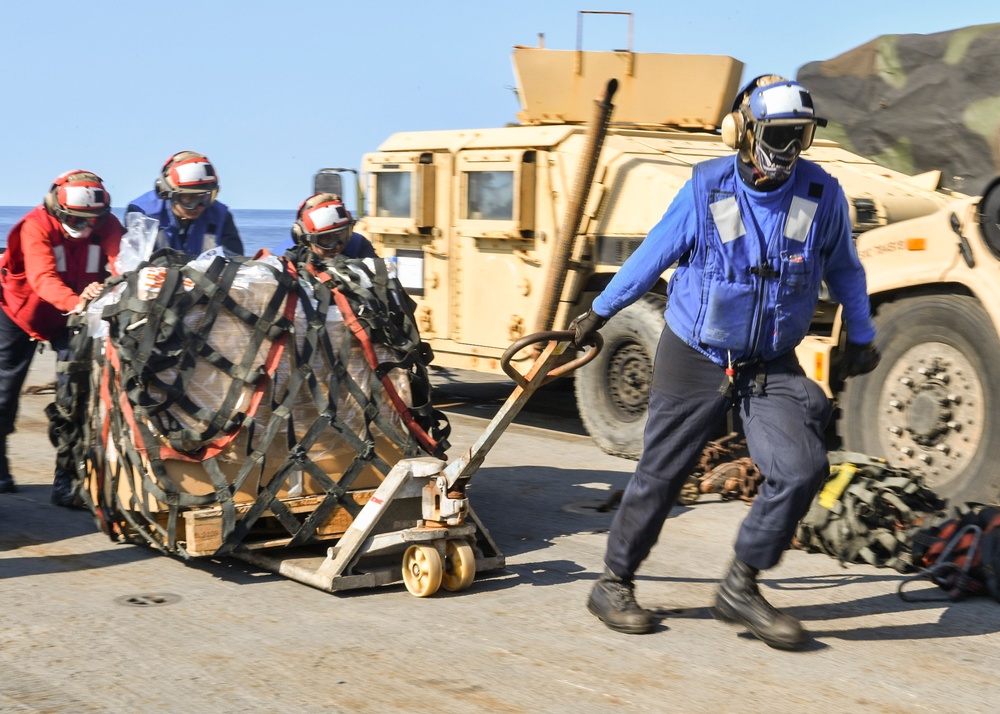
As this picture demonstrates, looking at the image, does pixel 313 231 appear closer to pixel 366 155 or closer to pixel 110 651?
pixel 110 651

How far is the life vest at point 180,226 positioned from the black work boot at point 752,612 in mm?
3668

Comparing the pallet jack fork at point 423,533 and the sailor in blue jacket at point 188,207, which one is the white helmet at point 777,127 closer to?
the pallet jack fork at point 423,533

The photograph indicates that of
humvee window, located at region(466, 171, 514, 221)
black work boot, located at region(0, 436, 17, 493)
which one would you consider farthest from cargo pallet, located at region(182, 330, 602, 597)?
humvee window, located at region(466, 171, 514, 221)

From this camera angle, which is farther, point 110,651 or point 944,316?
point 944,316

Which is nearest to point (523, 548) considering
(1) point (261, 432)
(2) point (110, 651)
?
(1) point (261, 432)

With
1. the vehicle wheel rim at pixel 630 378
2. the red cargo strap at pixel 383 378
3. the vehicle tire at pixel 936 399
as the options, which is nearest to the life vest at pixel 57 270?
the red cargo strap at pixel 383 378

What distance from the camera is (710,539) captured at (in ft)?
20.7

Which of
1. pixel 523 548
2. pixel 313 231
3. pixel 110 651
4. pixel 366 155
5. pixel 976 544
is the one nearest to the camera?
pixel 110 651

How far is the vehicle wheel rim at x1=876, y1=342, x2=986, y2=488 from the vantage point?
21.2ft

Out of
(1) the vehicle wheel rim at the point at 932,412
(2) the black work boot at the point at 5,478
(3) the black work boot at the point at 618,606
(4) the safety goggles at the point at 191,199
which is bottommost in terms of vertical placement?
(2) the black work boot at the point at 5,478

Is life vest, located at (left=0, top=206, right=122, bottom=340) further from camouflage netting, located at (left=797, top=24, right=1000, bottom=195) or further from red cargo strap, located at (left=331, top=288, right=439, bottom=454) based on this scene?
camouflage netting, located at (left=797, top=24, right=1000, bottom=195)

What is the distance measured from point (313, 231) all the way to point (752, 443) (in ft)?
9.73

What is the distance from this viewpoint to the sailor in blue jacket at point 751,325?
4.36 m

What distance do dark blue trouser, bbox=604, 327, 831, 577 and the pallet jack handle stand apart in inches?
13.2
